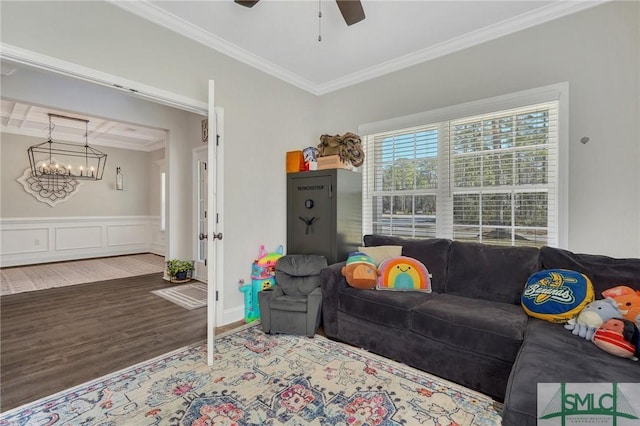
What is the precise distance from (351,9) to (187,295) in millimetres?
3927

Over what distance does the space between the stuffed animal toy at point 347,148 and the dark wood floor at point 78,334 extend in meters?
2.39

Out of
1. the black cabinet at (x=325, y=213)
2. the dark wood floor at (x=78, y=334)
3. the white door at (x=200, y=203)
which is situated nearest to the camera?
the dark wood floor at (x=78, y=334)

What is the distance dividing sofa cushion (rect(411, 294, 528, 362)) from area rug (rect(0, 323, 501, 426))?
32 cm

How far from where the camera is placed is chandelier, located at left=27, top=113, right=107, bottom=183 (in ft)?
20.0

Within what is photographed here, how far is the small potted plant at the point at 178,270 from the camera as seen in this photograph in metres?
4.78

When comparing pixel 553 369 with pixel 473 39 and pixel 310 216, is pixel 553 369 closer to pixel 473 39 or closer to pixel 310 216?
pixel 310 216

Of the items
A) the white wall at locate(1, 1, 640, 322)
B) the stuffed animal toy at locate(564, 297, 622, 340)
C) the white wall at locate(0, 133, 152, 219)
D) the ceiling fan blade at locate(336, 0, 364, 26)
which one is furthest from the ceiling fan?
the white wall at locate(0, 133, 152, 219)

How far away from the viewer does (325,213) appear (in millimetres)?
3354

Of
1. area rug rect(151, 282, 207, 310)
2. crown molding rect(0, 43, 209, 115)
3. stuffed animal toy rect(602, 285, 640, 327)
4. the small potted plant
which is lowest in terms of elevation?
area rug rect(151, 282, 207, 310)

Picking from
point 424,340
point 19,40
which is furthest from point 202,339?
point 19,40

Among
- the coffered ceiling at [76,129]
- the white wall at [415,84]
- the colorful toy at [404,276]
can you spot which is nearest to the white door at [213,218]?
the white wall at [415,84]

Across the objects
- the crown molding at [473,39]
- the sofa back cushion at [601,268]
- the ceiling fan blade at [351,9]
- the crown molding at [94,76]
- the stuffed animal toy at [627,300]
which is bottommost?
the stuffed animal toy at [627,300]

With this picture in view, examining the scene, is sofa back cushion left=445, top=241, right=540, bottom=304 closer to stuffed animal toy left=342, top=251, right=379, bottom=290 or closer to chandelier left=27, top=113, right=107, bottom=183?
stuffed animal toy left=342, top=251, right=379, bottom=290

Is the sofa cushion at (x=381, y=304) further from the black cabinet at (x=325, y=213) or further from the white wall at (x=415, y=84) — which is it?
the white wall at (x=415, y=84)
